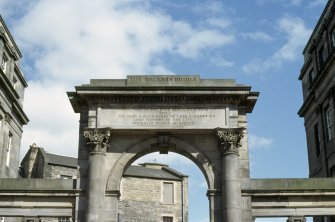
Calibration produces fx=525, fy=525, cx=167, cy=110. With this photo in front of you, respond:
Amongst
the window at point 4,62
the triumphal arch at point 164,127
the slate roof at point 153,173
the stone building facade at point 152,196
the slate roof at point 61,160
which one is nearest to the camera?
the triumphal arch at point 164,127

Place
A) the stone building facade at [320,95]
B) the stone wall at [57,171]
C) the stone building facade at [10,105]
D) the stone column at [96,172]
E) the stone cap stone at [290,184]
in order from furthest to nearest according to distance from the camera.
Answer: the stone wall at [57,171] < the stone building facade at [10,105] < the stone building facade at [320,95] < the stone cap stone at [290,184] < the stone column at [96,172]

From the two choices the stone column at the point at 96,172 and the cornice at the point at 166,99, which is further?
the cornice at the point at 166,99

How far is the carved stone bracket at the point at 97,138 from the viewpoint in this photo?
22203 mm

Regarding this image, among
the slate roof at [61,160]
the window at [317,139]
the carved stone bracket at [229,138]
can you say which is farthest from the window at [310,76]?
the slate roof at [61,160]

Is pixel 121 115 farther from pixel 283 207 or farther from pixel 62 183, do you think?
pixel 283 207

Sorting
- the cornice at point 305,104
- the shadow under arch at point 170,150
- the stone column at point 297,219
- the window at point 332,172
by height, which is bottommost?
the stone column at point 297,219

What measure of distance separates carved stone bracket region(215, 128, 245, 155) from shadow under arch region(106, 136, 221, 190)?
2.99 ft

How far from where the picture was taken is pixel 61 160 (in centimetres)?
5025

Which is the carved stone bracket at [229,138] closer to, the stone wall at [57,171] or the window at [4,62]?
the window at [4,62]

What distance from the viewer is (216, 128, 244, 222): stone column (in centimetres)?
2123

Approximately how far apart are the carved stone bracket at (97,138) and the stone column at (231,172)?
476 centimetres

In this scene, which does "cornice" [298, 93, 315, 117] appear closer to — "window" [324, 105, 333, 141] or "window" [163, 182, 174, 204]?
"window" [324, 105, 333, 141]

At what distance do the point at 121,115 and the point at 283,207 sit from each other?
787 cm

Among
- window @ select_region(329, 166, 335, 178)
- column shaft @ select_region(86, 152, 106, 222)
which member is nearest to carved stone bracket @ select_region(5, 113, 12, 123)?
column shaft @ select_region(86, 152, 106, 222)
